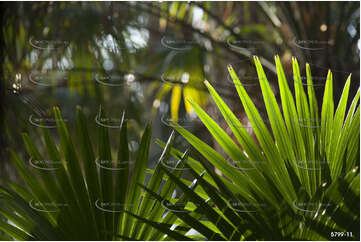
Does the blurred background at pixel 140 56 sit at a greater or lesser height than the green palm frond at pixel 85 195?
greater

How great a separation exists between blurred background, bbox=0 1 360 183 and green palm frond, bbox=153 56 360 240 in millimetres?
67

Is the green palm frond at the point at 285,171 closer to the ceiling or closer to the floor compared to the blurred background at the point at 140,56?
closer to the floor

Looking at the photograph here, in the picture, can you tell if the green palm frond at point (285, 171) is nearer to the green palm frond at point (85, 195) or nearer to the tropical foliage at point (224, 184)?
the tropical foliage at point (224, 184)

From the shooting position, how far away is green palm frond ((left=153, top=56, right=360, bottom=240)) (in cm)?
69

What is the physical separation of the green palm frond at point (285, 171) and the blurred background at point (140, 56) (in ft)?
0.22

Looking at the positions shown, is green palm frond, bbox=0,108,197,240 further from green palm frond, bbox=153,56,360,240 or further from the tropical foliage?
green palm frond, bbox=153,56,360,240

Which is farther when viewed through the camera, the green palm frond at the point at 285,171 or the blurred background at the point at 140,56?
the blurred background at the point at 140,56

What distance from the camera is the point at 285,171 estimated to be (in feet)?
2.39

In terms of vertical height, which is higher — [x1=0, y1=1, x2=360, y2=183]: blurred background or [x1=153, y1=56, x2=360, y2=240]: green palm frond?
[x1=0, y1=1, x2=360, y2=183]: blurred background

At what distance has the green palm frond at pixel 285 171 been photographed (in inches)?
27.2

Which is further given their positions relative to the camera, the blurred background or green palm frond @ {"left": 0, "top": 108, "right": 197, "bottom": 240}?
the blurred background

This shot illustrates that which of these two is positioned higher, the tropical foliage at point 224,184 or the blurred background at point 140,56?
the blurred background at point 140,56

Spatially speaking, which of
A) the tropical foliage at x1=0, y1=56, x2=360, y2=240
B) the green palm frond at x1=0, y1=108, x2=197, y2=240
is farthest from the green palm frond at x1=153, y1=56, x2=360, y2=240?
the green palm frond at x1=0, y1=108, x2=197, y2=240

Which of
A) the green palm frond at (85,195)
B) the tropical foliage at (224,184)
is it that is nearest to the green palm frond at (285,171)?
the tropical foliage at (224,184)
